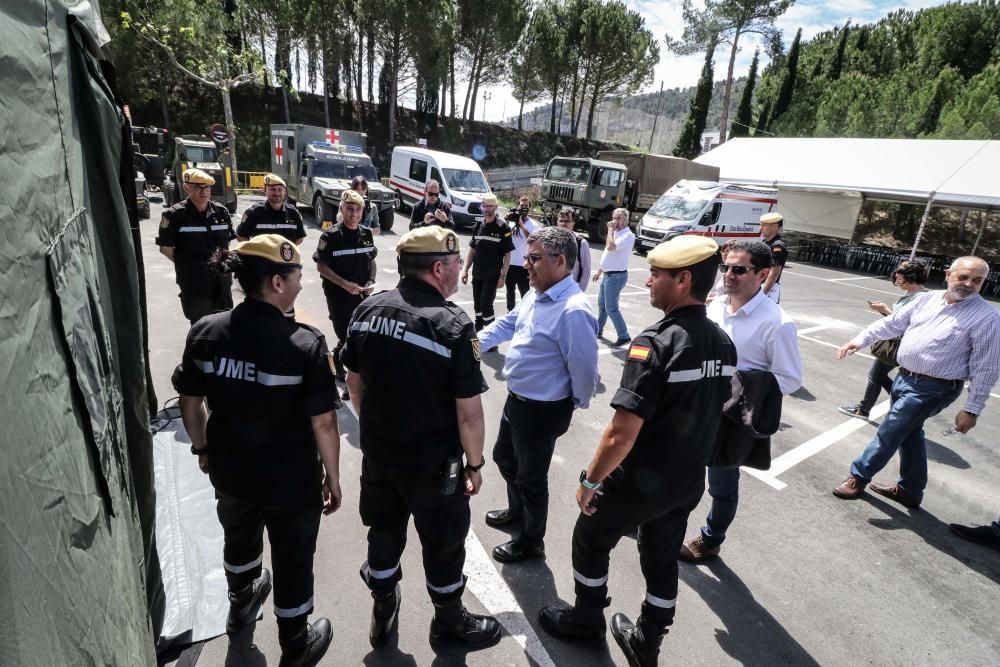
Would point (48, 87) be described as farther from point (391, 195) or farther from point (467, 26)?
point (467, 26)

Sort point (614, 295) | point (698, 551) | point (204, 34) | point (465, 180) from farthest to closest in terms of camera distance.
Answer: point (204, 34) → point (465, 180) → point (614, 295) → point (698, 551)

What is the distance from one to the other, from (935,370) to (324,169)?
15.1 m

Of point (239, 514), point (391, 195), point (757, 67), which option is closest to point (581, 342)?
point (239, 514)

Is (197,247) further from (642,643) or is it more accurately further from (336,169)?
(336,169)

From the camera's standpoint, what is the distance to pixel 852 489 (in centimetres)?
413

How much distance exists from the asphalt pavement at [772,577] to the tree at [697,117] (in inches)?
1514

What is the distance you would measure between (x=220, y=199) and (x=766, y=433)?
53.9 ft

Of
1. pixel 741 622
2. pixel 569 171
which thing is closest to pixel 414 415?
pixel 741 622

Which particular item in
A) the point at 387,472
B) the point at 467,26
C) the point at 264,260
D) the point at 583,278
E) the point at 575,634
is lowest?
the point at 575,634

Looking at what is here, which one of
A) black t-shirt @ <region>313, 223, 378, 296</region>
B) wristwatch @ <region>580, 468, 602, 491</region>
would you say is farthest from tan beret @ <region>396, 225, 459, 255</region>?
black t-shirt @ <region>313, 223, 378, 296</region>

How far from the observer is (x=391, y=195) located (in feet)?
49.8

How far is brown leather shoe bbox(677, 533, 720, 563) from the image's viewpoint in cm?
329

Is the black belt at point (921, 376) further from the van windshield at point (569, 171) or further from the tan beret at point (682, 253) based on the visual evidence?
the van windshield at point (569, 171)

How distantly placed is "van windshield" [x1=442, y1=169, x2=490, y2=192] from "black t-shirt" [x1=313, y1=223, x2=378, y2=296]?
1249 cm
